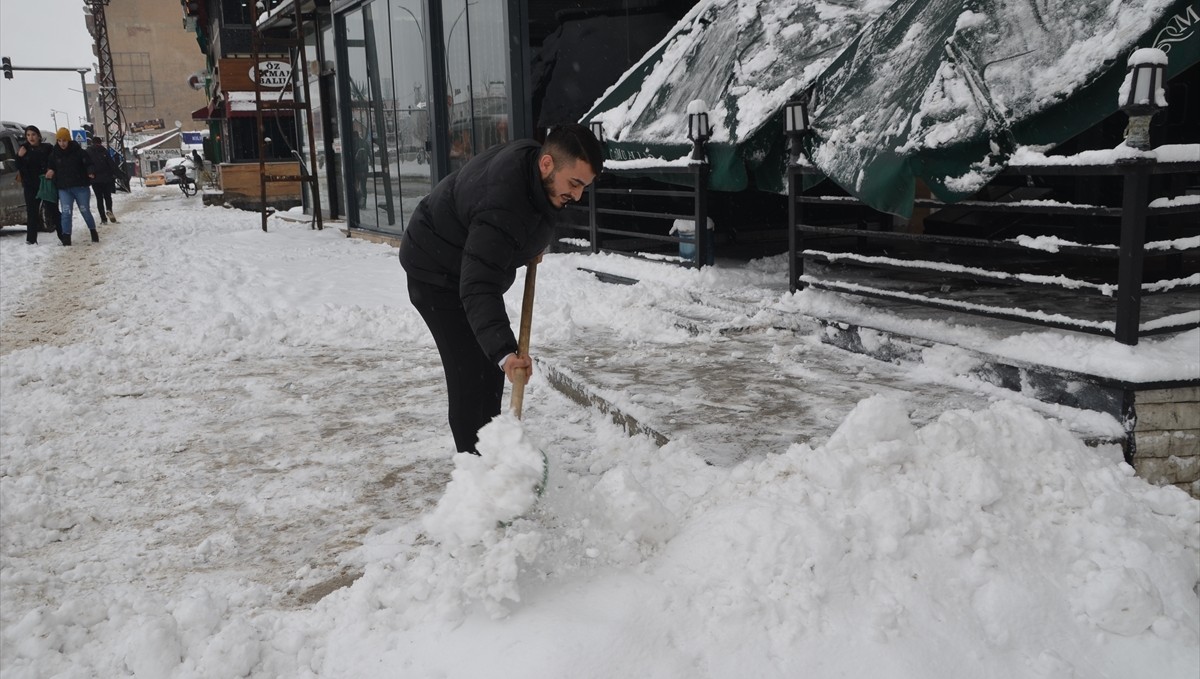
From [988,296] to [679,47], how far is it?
4.25 meters

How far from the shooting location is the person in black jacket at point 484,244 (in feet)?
11.0

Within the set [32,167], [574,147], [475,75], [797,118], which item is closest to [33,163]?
[32,167]

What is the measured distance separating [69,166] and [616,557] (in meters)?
15.4

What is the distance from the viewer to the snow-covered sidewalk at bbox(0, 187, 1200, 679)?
283 cm

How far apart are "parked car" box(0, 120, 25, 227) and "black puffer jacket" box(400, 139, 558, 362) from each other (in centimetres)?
1738

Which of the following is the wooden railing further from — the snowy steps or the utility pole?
the utility pole

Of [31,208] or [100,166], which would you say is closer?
[31,208]

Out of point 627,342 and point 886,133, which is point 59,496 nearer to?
point 627,342

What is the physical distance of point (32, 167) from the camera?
53.3 feet

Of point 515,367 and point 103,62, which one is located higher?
point 103,62

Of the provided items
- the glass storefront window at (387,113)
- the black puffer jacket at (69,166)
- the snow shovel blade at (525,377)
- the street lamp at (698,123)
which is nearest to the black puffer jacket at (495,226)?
the snow shovel blade at (525,377)

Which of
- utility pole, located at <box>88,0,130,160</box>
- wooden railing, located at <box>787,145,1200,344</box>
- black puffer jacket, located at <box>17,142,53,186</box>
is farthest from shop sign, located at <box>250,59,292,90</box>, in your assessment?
utility pole, located at <box>88,0,130,160</box>

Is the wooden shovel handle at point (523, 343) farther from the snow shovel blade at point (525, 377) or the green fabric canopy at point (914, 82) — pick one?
the green fabric canopy at point (914, 82)

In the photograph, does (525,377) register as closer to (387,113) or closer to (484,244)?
(484,244)
